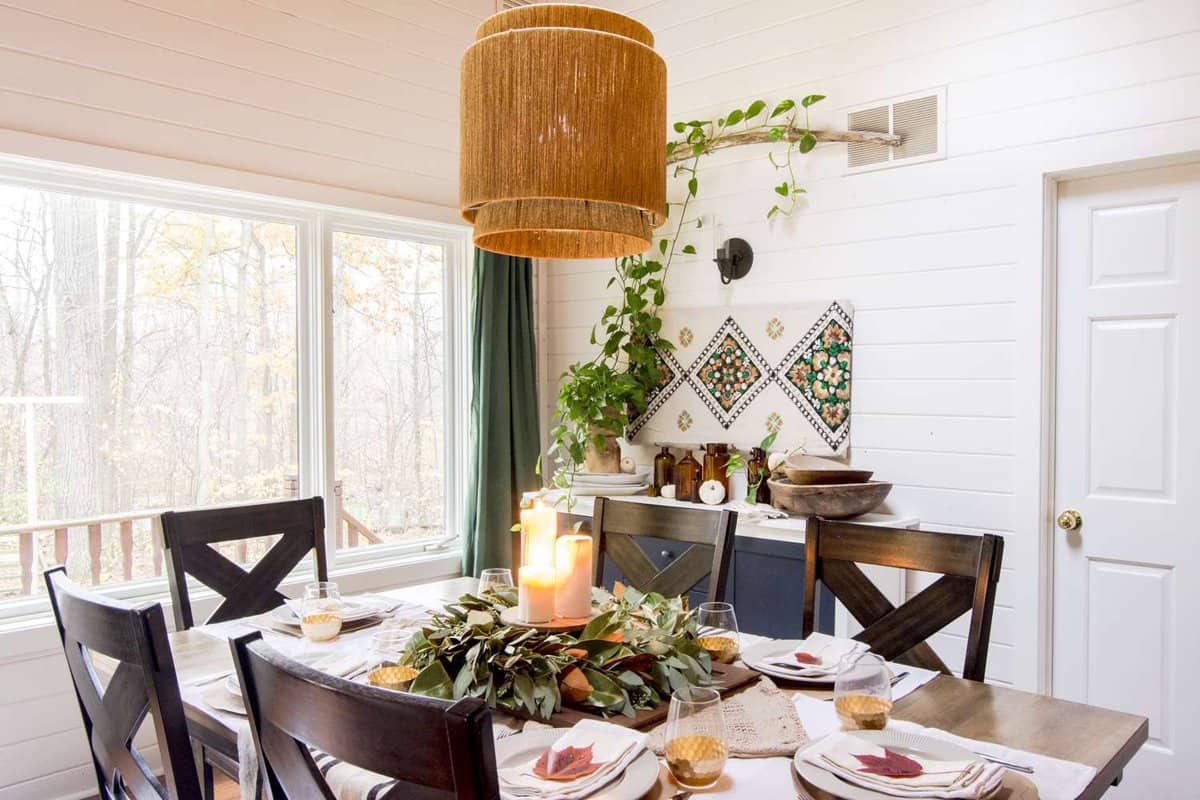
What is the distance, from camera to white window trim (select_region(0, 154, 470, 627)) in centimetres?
280

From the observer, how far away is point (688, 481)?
3.47 meters

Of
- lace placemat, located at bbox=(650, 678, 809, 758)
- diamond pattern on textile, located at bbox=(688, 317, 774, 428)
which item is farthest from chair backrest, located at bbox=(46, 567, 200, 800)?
diamond pattern on textile, located at bbox=(688, 317, 774, 428)

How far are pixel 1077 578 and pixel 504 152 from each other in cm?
226

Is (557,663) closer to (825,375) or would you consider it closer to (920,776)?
(920,776)

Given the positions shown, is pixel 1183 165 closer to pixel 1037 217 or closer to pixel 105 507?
pixel 1037 217

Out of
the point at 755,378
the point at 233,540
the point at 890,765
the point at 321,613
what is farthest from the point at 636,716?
the point at 755,378

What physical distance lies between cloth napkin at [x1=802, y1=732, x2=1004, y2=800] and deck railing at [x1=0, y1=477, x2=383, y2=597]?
2.54 meters

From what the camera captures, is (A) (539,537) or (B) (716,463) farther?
(B) (716,463)

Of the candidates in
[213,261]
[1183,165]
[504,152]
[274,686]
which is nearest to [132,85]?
[213,261]

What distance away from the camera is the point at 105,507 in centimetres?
293

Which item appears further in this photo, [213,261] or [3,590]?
[213,261]

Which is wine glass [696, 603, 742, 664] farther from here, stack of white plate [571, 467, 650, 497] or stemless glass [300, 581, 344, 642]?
stack of white plate [571, 467, 650, 497]

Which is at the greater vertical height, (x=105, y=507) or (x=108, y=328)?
(x=108, y=328)

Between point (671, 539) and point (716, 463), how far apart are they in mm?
1041
